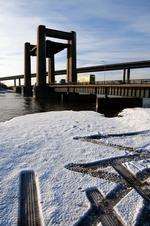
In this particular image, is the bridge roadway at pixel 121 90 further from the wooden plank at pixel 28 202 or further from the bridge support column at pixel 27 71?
the bridge support column at pixel 27 71

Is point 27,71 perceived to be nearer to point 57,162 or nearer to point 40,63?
point 40,63

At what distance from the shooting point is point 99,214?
5.97 meters

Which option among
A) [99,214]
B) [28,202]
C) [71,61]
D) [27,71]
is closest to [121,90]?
[28,202]

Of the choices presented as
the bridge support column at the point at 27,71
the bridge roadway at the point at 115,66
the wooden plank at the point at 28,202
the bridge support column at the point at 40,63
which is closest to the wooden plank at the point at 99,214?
the wooden plank at the point at 28,202

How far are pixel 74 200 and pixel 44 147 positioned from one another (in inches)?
175

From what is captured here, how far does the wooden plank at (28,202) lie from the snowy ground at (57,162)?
13 centimetres

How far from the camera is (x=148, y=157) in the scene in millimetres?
9672

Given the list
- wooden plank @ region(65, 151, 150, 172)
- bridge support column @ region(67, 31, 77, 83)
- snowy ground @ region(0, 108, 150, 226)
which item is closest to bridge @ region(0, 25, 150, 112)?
bridge support column @ region(67, 31, 77, 83)

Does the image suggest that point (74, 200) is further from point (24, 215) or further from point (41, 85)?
point (41, 85)

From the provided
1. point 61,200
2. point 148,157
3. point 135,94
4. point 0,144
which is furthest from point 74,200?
point 135,94

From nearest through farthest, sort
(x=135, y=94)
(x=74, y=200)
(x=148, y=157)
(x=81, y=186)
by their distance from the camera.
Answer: (x=74, y=200)
(x=81, y=186)
(x=148, y=157)
(x=135, y=94)

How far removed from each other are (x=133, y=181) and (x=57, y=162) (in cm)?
245

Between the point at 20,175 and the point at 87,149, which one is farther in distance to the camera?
the point at 87,149

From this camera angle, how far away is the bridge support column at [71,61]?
81312mm
